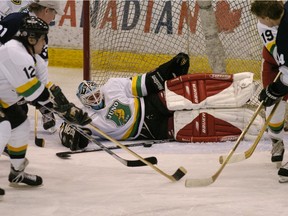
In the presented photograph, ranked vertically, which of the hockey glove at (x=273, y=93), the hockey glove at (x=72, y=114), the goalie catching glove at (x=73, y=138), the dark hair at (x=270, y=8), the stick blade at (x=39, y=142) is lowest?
the stick blade at (x=39, y=142)

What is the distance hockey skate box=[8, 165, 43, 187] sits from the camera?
3.26 meters

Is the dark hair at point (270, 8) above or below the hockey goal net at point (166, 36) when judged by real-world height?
above

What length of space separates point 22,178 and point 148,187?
506 millimetres

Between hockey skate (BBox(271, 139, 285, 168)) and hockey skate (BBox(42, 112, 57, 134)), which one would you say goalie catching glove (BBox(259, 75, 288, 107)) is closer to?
hockey skate (BBox(271, 139, 285, 168))

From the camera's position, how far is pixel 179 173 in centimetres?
343

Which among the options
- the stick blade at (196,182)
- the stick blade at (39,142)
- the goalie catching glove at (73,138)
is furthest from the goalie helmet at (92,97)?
the stick blade at (196,182)

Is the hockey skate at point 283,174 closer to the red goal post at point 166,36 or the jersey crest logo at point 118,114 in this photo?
the jersey crest logo at point 118,114

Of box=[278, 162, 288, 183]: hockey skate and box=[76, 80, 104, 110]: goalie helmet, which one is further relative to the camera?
box=[76, 80, 104, 110]: goalie helmet

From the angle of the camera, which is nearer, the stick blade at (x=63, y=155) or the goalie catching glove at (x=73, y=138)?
the stick blade at (x=63, y=155)

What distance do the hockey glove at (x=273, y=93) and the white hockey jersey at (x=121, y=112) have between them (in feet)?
3.23

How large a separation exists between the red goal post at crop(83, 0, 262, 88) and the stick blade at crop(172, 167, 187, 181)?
1387 millimetres

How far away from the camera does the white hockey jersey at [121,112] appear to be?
13.6 feet

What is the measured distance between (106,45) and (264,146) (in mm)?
1548

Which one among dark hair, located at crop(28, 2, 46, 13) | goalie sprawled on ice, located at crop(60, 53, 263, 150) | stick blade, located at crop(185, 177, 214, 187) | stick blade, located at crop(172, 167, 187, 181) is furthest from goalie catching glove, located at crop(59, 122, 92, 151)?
stick blade, located at crop(185, 177, 214, 187)
